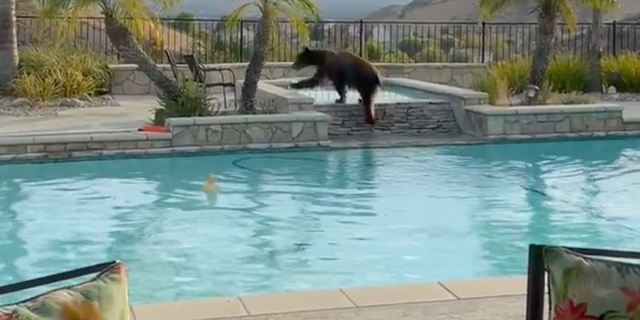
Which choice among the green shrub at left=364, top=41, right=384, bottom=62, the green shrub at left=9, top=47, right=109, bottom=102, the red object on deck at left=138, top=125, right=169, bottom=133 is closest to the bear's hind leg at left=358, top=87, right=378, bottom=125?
the red object on deck at left=138, top=125, right=169, bottom=133

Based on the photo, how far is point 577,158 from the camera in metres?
11.2

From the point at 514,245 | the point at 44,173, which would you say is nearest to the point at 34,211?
the point at 44,173

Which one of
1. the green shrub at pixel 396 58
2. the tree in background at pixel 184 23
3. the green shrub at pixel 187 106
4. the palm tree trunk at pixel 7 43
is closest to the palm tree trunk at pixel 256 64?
the green shrub at pixel 187 106

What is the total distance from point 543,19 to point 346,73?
12.0 ft

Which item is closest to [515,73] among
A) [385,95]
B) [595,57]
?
[595,57]

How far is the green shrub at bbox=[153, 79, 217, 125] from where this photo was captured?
11.9 m

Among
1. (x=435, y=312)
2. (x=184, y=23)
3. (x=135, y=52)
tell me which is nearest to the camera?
(x=435, y=312)

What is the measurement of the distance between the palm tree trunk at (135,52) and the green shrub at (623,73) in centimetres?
816

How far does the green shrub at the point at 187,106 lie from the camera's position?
38.9ft

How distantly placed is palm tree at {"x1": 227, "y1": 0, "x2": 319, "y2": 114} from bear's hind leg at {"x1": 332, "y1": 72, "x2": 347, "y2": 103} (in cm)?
78

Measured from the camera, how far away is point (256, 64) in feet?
39.4

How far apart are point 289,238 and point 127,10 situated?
5.93 meters

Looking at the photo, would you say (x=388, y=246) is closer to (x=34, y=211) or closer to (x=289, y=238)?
(x=289, y=238)

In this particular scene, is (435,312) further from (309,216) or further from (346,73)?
(346,73)
